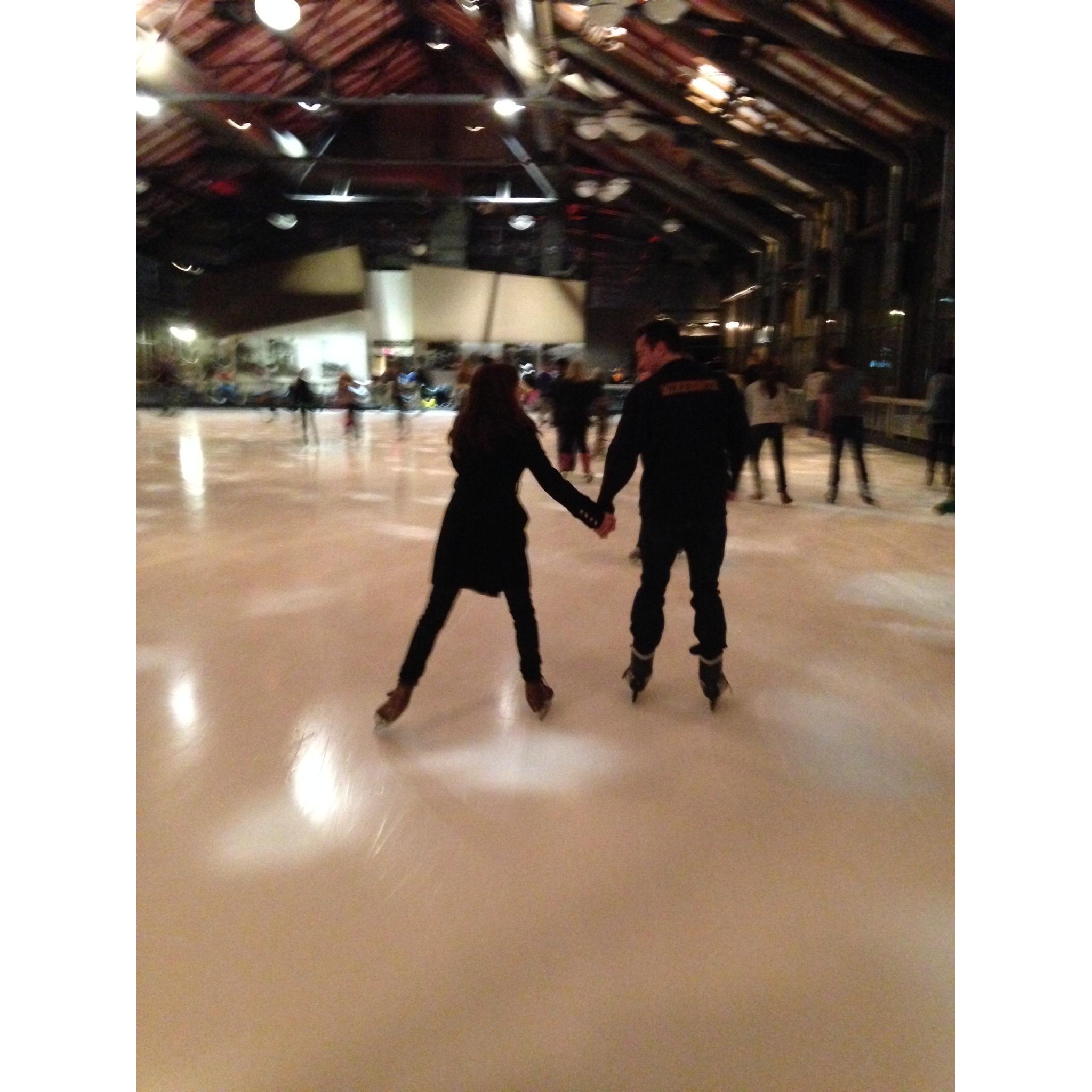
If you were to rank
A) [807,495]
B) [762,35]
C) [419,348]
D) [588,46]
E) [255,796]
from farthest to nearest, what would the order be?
[419,348], [588,46], [762,35], [807,495], [255,796]

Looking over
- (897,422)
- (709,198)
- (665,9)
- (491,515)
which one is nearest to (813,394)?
(897,422)

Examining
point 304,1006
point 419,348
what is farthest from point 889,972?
point 419,348

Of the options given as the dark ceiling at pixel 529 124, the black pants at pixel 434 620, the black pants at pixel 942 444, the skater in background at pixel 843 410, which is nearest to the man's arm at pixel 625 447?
the black pants at pixel 434 620

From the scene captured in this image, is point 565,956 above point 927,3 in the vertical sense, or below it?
below

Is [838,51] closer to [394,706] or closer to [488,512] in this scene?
[488,512]

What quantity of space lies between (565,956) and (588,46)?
543 inches

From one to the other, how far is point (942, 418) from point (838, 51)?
3951 mm

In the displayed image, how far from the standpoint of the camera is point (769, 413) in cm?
872

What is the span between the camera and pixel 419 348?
89.2 ft

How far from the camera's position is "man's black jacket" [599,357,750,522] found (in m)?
3.34

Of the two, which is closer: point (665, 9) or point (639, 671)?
point (639, 671)

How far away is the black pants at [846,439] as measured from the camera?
28.0 feet
